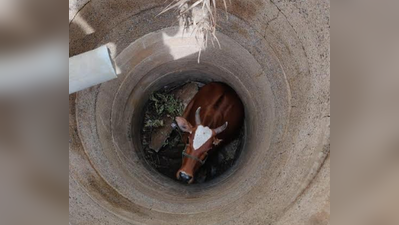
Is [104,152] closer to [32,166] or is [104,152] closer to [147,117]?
[147,117]

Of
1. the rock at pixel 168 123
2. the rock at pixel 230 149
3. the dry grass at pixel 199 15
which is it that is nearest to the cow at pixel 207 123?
the rock at pixel 230 149

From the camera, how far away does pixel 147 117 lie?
15.9ft

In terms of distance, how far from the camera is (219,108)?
4516 mm

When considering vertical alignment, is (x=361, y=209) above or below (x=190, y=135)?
below

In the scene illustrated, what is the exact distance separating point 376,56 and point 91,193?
3136 mm

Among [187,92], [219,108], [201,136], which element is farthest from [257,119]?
[187,92]

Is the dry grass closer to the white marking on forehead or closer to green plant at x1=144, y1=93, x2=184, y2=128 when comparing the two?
the white marking on forehead

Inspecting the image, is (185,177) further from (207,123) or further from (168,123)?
(168,123)

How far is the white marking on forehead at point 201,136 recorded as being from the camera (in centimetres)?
391

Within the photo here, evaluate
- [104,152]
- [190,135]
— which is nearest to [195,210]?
[190,135]

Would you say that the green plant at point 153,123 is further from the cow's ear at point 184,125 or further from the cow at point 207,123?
the cow's ear at point 184,125

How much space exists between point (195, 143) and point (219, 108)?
2.46 feet

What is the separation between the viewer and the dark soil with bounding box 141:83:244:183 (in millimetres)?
4719

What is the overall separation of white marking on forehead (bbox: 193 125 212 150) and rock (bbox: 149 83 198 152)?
2.81ft
